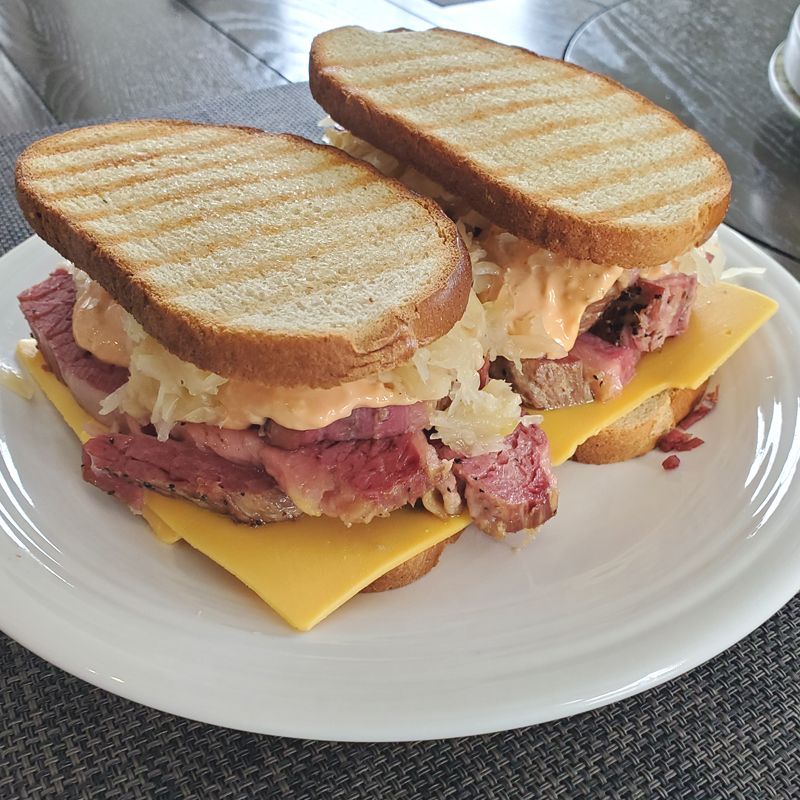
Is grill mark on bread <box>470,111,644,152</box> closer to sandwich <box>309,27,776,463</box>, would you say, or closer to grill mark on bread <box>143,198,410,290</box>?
sandwich <box>309,27,776,463</box>

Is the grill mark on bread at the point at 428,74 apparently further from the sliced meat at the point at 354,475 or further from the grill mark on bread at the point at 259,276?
the sliced meat at the point at 354,475

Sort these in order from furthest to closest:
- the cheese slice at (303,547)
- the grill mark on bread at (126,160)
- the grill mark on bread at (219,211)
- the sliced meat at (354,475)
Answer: the grill mark on bread at (126,160), the grill mark on bread at (219,211), the sliced meat at (354,475), the cheese slice at (303,547)

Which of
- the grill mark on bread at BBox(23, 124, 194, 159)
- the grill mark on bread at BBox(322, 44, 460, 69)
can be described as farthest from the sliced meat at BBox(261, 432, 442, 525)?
the grill mark on bread at BBox(322, 44, 460, 69)

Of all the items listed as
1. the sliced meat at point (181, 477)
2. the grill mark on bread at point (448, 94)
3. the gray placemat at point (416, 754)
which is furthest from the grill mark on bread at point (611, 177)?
the gray placemat at point (416, 754)

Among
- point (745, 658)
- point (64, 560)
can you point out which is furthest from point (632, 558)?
point (64, 560)

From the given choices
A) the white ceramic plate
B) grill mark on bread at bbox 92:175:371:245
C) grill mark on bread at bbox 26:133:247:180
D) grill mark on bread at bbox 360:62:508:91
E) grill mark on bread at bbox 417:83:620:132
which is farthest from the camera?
grill mark on bread at bbox 360:62:508:91

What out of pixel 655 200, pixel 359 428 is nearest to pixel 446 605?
pixel 359 428

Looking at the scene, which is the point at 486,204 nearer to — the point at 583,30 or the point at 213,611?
the point at 213,611
